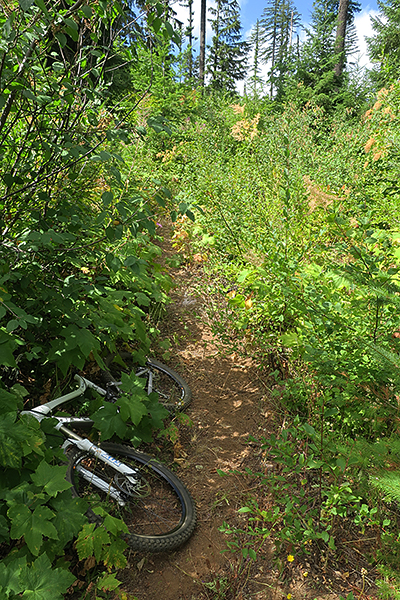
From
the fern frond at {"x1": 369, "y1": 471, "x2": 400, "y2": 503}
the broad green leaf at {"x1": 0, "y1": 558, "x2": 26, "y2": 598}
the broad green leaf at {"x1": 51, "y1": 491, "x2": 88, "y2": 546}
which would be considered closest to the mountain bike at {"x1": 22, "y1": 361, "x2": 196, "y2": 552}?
the broad green leaf at {"x1": 51, "y1": 491, "x2": 88, "y2": 546}

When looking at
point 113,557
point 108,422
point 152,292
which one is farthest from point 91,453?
point 152,292

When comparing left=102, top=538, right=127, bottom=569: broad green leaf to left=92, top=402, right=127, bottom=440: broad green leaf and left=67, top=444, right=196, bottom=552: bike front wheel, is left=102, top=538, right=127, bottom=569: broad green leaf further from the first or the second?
left=92, top=402, right=127, bottom=440: broad green leaf

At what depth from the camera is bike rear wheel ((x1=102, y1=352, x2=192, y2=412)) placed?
3.61m

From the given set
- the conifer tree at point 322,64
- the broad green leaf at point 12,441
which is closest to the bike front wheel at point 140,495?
the broad green leaf at point 12,441

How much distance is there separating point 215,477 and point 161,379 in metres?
1.26

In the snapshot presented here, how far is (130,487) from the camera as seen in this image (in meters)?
2.52

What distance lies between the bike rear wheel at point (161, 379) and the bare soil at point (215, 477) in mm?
182

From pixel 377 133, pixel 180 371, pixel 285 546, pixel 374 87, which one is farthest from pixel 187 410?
pixel 374 87

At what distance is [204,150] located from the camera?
A: 7.34 metres

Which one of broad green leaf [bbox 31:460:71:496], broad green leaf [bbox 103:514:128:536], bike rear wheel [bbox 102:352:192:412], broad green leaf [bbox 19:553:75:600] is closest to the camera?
broad green leaf [bbox 19:553:75:600]

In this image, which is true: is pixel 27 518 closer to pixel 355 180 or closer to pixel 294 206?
pixel 294 206

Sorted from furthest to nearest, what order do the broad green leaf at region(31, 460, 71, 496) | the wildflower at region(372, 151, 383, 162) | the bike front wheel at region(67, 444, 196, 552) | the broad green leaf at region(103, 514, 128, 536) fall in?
the wildflower at region(372, 151, 383, 162), the bike front wheel at region(67, 444, 196, 552), the broad green leaf at region(103, 514, 128, 536), the broad green leaf at region(31, 460, 71, 496)

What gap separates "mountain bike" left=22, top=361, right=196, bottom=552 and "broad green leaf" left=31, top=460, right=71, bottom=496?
52 cm

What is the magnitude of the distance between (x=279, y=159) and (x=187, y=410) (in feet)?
10.8
